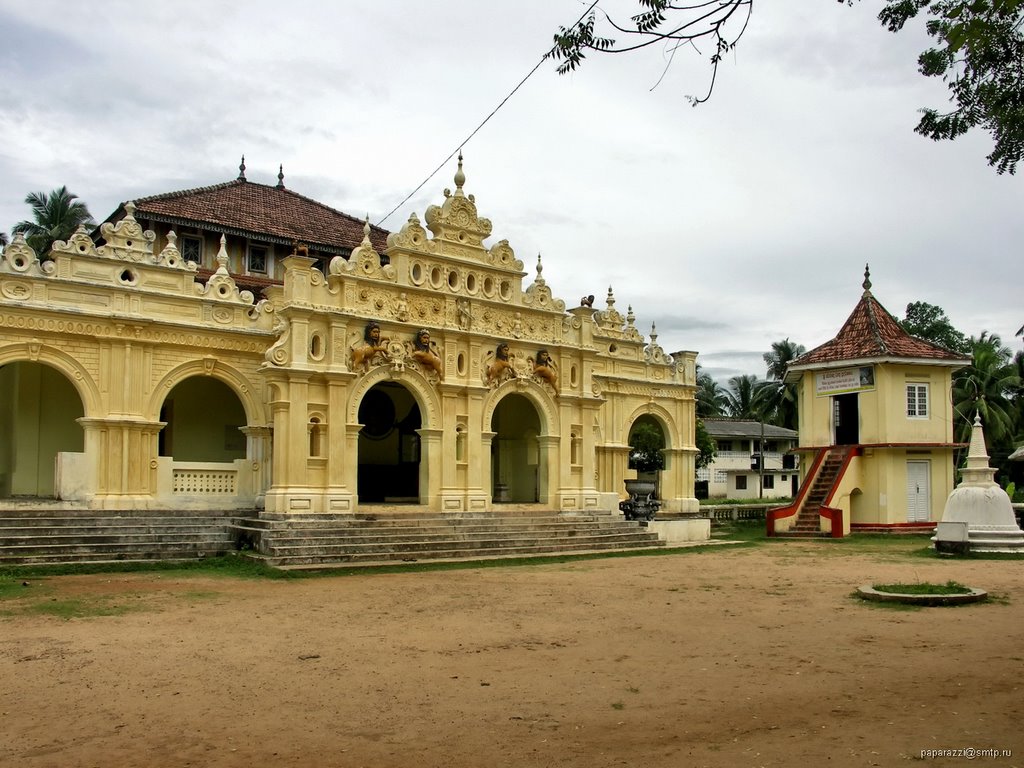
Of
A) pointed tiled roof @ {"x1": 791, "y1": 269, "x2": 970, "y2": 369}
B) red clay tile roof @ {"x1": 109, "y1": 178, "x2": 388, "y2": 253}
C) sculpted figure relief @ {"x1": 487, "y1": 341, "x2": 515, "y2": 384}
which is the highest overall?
red clay tile roof @ {"x1": 109, "y1": 178, "x2": 388, "y2": 253}

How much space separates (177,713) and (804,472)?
26.5 meters

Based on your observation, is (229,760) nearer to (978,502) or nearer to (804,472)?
(978,502)

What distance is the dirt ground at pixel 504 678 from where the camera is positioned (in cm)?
592

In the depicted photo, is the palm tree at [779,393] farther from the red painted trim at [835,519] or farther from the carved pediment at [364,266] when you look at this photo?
the carved pediment at [364,266]

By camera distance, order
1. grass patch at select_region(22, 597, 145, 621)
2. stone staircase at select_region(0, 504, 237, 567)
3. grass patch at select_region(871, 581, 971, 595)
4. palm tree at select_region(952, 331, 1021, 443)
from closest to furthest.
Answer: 1. grass patch at select_region(22, 597, 145, 621)
2. grass patch at select_region(871, 581, 971, 595)
3. stone staircase at select_region(0, 504, 237, 567)
4. palm tree at select_region(952, 331, 1021, 443)

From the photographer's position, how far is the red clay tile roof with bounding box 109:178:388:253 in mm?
23109

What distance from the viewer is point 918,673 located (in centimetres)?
780

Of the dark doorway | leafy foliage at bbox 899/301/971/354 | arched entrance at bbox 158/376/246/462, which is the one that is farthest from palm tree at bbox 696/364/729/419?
arched entrance at bbox 158/376/246/462

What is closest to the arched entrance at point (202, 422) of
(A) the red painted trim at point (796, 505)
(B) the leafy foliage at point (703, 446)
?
(A) the red painted trim at point (796, 505)

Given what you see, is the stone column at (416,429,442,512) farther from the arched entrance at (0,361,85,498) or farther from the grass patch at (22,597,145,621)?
the grass patch at (22,597,145,621)

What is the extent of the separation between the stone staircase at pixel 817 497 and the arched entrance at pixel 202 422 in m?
15.2

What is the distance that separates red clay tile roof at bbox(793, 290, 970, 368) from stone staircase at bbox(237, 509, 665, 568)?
10198 mm

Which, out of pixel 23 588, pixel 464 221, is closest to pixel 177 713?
pixel 23 588

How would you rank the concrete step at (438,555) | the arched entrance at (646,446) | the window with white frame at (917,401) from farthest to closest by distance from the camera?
the arched entrance at (646,446) < the window with white frame at (917,401) < the concrete step at (438,555)
